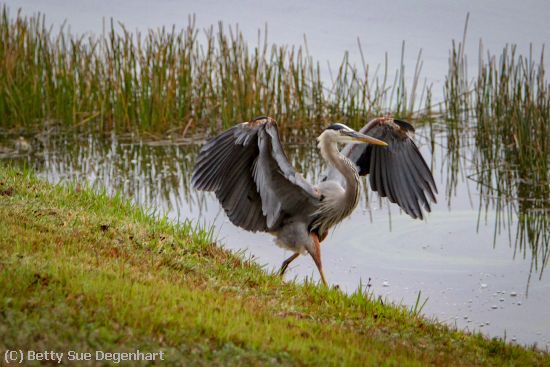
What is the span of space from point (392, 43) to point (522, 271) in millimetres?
10373

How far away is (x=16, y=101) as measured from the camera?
11523 millimetres

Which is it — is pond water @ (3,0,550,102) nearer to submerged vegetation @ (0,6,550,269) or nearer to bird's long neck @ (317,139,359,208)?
submerged vegetation @ (0,6,550,269)

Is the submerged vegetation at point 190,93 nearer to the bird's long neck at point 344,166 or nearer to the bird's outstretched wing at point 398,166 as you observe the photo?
the bird's outstretched wing at point 398,166

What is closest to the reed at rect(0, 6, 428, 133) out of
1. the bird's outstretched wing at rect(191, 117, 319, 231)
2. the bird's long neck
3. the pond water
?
the pond water

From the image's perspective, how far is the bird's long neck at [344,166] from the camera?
22.6 feet

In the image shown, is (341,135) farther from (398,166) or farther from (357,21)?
(357,21)

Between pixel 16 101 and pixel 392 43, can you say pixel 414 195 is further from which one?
pixel 392 43

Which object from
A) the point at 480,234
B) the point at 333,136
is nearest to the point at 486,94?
the point at 480,234

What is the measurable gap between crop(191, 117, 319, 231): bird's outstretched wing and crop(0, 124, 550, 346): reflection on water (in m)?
0.77

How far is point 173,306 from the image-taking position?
14.9 ft

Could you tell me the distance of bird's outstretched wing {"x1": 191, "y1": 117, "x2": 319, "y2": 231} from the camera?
6199 mm

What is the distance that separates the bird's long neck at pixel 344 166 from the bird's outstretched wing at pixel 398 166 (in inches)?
16.2

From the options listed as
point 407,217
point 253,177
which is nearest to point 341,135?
point 253,177

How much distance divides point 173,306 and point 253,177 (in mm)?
2169
